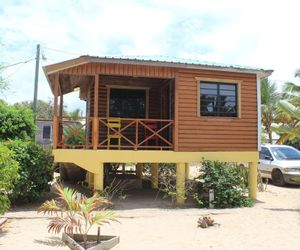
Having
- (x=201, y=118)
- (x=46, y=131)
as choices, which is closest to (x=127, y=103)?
(x=201, y=118)

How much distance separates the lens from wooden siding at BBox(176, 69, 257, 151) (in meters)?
12.5

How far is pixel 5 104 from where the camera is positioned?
59.3 ft

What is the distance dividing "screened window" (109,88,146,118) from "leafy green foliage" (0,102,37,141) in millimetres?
4151

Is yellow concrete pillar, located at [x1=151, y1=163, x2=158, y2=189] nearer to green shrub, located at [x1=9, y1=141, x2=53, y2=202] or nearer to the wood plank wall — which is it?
the wood plank wall

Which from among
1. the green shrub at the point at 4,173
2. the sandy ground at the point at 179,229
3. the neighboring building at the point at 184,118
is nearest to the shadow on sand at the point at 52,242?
the sandy ground at the point at 179,229

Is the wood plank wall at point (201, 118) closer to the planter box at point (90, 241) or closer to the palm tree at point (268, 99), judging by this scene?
the planter box at point (90, 241)

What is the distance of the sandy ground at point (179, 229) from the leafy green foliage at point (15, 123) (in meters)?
5.85

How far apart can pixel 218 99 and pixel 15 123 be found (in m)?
8.88

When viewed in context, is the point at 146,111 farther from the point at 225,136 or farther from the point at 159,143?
the point at 225,136

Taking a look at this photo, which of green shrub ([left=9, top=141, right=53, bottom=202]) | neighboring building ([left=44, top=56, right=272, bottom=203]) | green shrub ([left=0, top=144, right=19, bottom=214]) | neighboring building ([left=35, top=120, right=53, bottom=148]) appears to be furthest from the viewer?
neighboring building ([left=35, top=120, right=53, bottom=148])

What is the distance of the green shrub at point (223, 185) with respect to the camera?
11.9 meters

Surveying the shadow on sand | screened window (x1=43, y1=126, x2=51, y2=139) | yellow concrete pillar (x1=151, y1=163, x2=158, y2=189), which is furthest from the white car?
screened window (x1=43, y1=126, x2=51, y2=139)

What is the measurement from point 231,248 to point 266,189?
9227 mm

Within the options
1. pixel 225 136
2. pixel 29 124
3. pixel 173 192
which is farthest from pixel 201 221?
pixel 29 124
